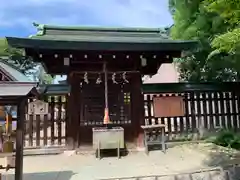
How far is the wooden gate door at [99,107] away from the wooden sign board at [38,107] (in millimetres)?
1105

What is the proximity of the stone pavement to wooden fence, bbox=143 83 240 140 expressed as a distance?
1.25 m

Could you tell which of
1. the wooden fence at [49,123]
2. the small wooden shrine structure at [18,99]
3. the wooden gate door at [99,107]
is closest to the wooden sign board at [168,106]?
the wooden gate door at [99,107]

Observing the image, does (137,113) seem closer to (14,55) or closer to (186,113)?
(186,113)

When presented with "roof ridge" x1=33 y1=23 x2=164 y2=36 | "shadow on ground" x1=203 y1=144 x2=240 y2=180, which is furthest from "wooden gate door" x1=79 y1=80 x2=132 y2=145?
"shadow on ground" x1=203 y1=144 x2=240 y2=180

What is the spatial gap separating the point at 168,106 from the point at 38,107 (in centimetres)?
428

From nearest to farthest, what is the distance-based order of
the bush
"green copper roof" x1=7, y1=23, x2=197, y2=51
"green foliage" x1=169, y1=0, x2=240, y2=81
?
"green copper roof" x1=7, y1=23, x2=197, y2=51, the bush, "green foliage" x1=169, y1=0, x2=240, y2=81

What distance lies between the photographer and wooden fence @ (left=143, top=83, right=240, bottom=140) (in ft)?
29.9

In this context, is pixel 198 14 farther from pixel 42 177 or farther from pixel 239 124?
pixel 42 177

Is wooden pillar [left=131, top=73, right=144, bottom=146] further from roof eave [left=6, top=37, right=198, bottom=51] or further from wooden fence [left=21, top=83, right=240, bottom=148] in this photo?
roof eave [left=6, top=37, right=198, bottom=51]

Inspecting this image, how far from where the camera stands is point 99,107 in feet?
27.4

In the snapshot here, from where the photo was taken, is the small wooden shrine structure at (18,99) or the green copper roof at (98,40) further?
the green copper roof at (98,40)

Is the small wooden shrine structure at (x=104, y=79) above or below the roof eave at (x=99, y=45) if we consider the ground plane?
below

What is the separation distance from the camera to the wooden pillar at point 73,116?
8.24 m

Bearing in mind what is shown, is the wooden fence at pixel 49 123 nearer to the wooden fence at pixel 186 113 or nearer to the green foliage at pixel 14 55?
the wooden fence at pixel 186 113
